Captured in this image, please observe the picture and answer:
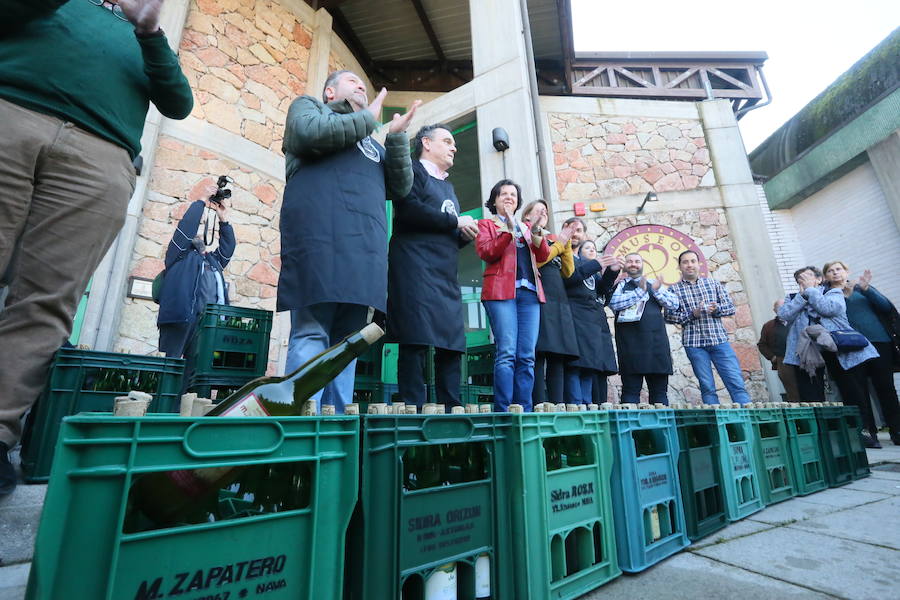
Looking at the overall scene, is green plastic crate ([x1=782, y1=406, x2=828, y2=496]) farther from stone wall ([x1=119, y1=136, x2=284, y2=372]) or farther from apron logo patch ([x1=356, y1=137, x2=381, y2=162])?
stone wall ([x1=119, y1=136, x2=284, y2=372])

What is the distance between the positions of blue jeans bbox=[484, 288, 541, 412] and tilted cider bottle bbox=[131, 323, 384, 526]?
4.55 feet

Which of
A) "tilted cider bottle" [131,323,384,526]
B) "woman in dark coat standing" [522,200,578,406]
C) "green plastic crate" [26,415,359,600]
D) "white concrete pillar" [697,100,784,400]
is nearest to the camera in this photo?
"green plastic crate" [26,415,359,600]

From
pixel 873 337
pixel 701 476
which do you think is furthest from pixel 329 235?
pixel 873 337

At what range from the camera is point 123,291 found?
4.30 meters

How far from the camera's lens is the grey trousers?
1300 mm

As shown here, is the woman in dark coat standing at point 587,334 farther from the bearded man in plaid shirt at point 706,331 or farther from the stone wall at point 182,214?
the stone wall at point 182,214

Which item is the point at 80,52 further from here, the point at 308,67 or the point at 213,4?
the point at 308,67

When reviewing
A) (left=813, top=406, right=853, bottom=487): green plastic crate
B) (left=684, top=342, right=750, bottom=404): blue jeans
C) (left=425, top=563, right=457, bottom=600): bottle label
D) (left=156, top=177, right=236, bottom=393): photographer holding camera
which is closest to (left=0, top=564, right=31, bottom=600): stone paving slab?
(left=425, top=563, right=457, bottom=600): bottle label

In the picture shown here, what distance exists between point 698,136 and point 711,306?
470cm

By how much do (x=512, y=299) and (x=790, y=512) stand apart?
1.72 m

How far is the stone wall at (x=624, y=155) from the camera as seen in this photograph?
7.00 metres

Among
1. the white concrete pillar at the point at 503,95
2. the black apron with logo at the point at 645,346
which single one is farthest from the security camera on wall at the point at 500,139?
the black apron with logo at the point at 645,346

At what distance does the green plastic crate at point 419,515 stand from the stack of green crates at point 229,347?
5.94 ft

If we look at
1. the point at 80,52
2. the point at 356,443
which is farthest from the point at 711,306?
the point at 80,52
